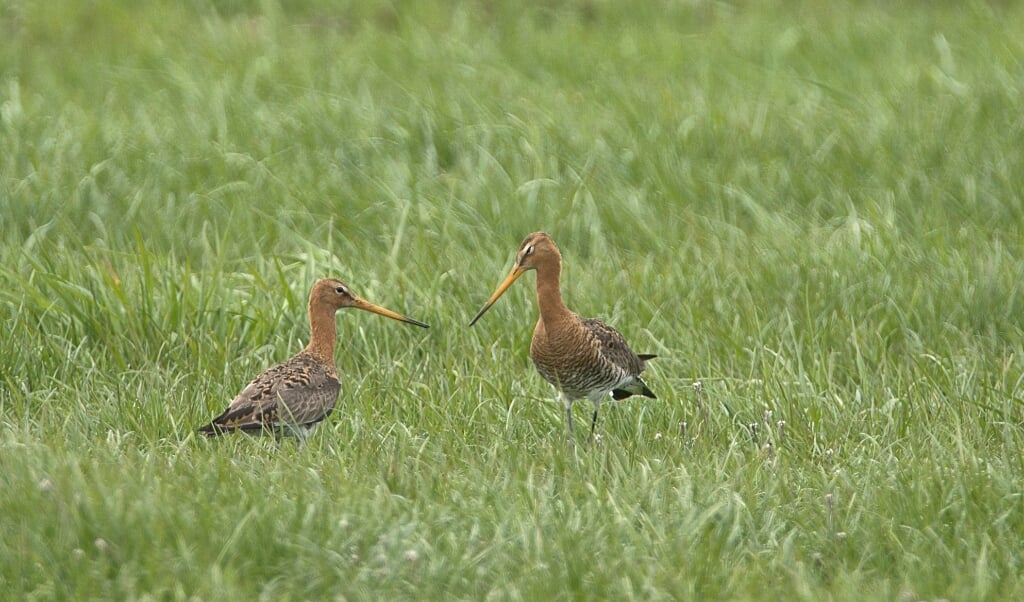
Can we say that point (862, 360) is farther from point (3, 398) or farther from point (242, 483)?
point (3, 398)

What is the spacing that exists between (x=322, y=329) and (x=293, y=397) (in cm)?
73

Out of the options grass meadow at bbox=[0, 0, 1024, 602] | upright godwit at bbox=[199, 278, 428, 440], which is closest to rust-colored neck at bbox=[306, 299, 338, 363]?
upright godwit at bbox=[199, 278, 428, 440]

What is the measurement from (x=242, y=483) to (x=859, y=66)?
268 inches

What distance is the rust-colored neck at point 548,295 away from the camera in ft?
20.7

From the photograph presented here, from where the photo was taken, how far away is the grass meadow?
14.8 feet

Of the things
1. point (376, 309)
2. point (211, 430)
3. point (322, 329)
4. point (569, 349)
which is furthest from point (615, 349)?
point (211, 430)

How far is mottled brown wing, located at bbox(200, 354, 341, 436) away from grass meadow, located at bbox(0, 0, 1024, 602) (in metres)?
0.11

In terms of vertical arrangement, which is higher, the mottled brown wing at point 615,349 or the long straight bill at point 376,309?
the long straight bill at point 376,309

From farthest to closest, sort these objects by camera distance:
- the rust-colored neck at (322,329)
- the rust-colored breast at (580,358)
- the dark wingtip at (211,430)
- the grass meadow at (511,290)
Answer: the rust-colored neck at (322,329) < the rust-colored breast at (580,358) < the dark wingtip at (211,430) < the grass meadow at (511,290)

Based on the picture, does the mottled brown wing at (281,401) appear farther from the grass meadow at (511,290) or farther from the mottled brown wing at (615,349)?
the mottled brown wing at (615,349)

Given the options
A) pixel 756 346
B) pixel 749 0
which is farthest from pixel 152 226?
pixel 749 0

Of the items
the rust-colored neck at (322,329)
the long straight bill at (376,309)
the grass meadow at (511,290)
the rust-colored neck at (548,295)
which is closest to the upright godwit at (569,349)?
the rust-colored neck at (548,295)

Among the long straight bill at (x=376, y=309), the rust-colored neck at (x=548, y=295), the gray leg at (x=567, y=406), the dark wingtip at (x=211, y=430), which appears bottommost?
the gray leg at (x=567, y=406)

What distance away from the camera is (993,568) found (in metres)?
4.52
